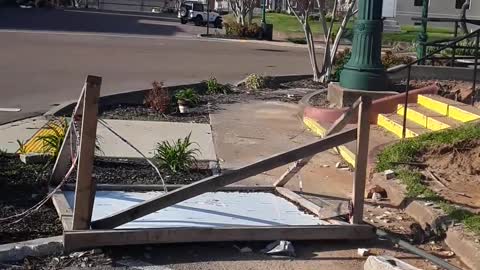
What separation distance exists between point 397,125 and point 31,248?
699 centimetres

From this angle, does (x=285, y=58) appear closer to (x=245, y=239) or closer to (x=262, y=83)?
(x=262, y=83)

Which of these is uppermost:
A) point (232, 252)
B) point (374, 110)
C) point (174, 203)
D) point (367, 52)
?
point (367, 52)

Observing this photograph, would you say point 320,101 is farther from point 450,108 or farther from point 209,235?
point 209,235

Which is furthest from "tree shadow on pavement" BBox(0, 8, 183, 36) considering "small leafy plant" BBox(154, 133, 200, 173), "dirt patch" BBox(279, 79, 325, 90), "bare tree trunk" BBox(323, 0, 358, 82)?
"small leafy plant" BBox(154, 133, 200, 173)

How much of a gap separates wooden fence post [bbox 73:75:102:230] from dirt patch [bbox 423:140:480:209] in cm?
351

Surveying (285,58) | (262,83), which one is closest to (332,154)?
(262,83)

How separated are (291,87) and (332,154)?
794 cm

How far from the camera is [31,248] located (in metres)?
5.64

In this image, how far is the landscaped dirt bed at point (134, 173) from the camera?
8.09 m

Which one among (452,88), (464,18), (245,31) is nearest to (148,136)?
(452,88)

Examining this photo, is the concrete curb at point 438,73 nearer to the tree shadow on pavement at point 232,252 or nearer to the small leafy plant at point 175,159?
the small leafy plant at point 175,159

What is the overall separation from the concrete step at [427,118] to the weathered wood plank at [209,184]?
4474 millimetres

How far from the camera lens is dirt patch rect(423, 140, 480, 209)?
737 cm

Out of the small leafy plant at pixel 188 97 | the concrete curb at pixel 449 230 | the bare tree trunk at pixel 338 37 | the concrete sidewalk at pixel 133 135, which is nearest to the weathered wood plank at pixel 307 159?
the concrete curb at pixel 449 230
